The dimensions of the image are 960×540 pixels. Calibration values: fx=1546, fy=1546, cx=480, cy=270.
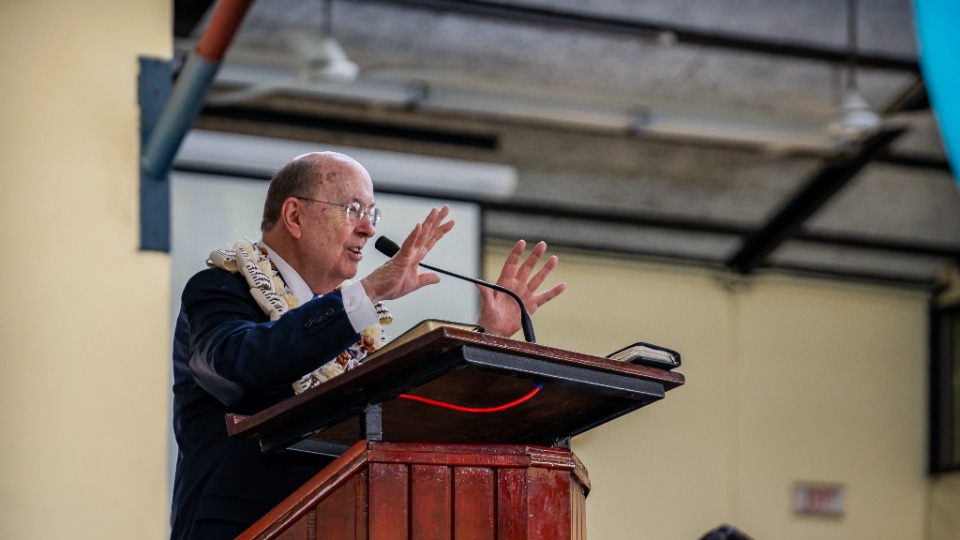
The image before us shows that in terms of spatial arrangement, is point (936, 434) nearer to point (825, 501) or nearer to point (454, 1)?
point (825, 501)

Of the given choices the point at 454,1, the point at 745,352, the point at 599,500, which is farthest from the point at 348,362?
the point at 745,352

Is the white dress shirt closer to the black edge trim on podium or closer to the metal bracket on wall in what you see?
the black edge trim on podium

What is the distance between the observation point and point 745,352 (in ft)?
30.0

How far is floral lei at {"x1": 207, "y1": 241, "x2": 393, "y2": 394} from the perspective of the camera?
7.10ft

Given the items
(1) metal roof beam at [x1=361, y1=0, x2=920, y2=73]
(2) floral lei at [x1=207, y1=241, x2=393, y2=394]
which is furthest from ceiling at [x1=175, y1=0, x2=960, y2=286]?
(2) floral lei at [x1=207, y1=241, x2=393, y2=394]

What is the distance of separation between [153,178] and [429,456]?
252 centimetres

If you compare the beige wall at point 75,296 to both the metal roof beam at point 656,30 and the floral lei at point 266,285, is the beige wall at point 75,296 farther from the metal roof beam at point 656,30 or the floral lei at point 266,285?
the metal roof beam at point 656,30

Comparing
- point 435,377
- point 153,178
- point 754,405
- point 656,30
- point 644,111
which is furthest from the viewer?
point 754,405

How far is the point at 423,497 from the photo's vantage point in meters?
1.78

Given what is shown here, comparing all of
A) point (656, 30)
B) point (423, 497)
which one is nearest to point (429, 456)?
point (423, 497)

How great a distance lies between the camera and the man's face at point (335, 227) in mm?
2287

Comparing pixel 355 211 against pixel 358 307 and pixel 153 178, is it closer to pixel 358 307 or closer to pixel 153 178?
pixel 358 307

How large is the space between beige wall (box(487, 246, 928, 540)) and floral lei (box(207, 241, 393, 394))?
19.7 ft

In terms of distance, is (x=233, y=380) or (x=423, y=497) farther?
(x=233, y=380)
